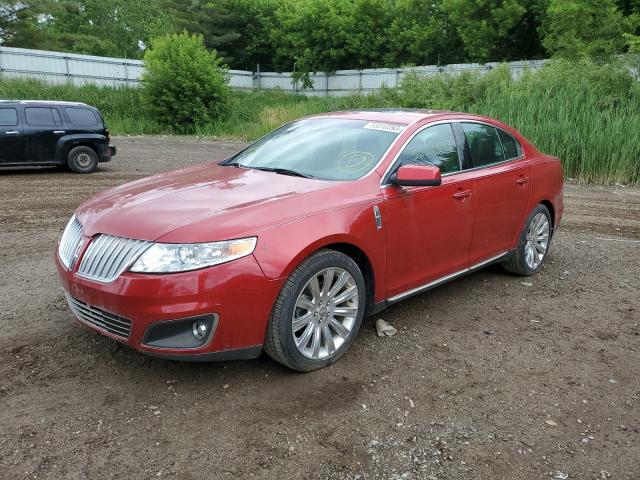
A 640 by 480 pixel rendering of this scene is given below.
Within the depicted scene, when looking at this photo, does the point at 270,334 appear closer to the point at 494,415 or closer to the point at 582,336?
the point at 494,415

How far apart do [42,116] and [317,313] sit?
1096cm

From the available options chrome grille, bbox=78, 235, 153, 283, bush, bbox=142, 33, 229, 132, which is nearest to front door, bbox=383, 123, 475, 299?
chrome grille, bbox=78, 235, 153, 283

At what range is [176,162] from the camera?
15.2 m

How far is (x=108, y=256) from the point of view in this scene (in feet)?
10.5

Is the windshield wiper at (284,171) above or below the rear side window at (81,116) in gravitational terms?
below

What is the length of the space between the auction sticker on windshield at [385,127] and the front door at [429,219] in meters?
0.14

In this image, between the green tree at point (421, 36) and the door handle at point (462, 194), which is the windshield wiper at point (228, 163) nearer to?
the door handle at point (462, 194)

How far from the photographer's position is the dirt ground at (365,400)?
275cm

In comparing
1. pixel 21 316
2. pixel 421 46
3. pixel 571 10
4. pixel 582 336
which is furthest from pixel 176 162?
pixel 421 46

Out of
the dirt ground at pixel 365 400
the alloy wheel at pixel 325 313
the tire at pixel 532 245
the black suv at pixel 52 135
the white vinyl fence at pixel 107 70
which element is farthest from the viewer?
the white vinyl fence at pixel 107 70

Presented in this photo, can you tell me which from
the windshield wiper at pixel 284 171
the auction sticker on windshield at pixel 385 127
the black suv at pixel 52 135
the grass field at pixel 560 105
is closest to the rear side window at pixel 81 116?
the black suv at pixel 52 135

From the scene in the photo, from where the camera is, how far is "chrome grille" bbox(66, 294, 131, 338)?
3.13m

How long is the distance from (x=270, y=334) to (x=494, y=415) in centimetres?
135

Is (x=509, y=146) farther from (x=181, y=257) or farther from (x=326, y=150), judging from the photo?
(x=181, y=257)
